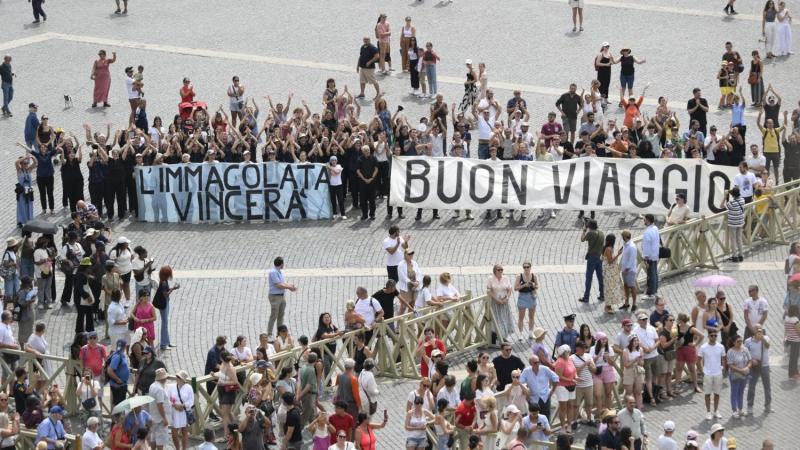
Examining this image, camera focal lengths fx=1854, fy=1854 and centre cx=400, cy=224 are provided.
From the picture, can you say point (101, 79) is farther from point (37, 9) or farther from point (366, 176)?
point (366, 176)

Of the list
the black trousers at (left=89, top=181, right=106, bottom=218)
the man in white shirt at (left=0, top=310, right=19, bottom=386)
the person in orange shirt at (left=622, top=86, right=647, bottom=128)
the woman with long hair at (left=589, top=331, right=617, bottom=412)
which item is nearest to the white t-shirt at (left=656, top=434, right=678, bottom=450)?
the woman with long hair at (left=589, top=331, right=617, bottom=412)

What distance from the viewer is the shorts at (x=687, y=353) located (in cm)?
3086

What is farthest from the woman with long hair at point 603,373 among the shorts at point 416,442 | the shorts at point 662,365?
the shorts at point 416,442

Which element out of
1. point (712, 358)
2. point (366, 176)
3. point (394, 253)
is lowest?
point (712, 358)

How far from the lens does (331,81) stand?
4278 centimetres

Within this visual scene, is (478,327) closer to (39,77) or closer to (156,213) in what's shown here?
(156,213)

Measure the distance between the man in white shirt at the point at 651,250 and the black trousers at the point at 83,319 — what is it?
10213 millimetres

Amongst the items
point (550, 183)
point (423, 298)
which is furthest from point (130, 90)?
point (423, 298)

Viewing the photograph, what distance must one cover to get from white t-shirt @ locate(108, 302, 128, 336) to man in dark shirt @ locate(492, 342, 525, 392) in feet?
21.8

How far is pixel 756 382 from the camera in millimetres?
30141

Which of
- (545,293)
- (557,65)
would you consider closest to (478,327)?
(545,293)

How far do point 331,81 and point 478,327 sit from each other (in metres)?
11.9

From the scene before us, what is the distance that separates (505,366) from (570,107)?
46.6 ft

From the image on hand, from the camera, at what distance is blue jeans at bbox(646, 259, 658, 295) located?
34438 millimetres
